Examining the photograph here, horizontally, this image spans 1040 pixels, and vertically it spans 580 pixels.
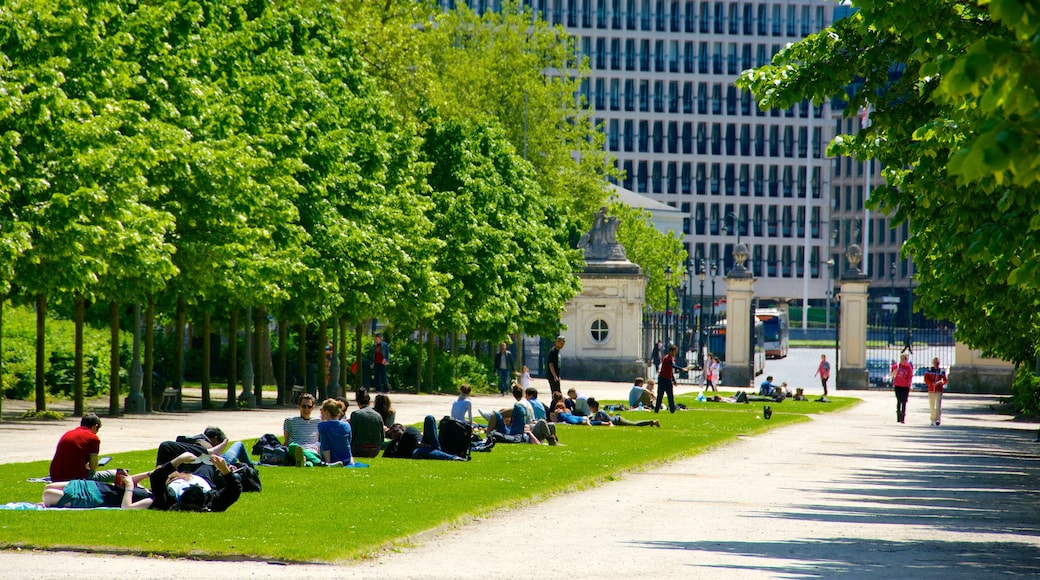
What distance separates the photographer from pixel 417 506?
16.4m

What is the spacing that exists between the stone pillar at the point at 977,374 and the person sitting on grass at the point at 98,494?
4643cm

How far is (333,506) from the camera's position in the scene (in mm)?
16172

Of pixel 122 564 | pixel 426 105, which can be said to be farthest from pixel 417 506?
pixel 426 105

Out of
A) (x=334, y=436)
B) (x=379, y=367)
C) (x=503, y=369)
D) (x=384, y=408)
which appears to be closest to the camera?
(x=334, y=436)

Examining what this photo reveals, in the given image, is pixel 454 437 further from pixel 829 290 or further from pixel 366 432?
pixel 829 290

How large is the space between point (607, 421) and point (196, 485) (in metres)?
19.5

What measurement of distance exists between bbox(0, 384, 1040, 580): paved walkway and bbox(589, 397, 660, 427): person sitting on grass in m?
5.93

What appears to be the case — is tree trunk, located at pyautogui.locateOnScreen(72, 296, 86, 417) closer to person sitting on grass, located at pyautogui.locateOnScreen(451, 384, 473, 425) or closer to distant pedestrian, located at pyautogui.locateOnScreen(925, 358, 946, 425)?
person sitting on grass, located at pyautogui.locateOnScreen(451, 384, 473, 425)

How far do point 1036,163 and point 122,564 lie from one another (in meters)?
8.08

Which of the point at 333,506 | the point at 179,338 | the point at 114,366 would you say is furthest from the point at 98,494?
the point at 179,338

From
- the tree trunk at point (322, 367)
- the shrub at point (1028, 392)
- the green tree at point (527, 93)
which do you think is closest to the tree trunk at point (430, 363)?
the tree trunk at point (322, 367)

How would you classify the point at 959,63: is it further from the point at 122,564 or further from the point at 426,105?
the point at 426,105

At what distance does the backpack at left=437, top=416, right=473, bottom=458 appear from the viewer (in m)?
23.2

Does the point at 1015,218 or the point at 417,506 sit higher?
the point at 1015,218
